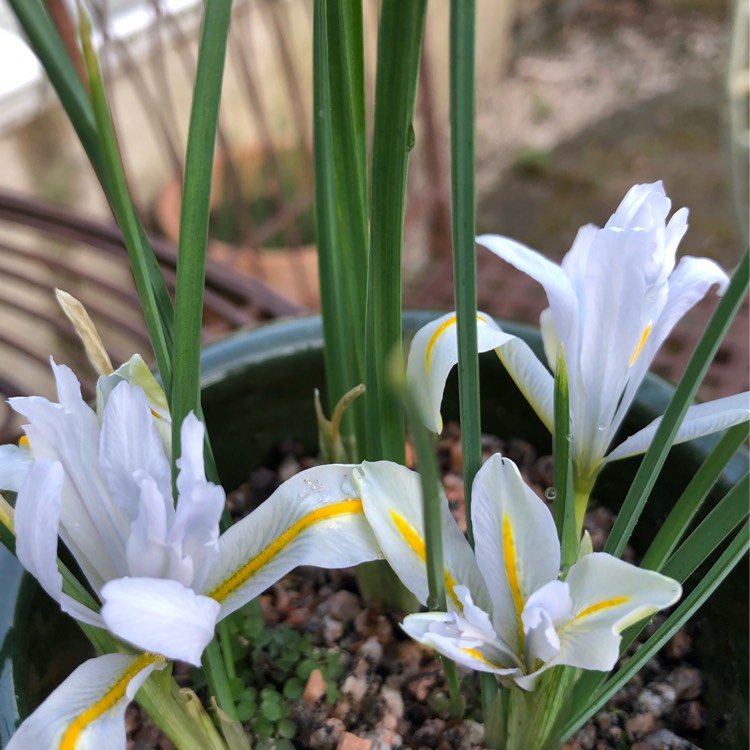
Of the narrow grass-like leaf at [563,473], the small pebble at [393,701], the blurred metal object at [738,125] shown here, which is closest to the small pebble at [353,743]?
the small pebble at [393,701]

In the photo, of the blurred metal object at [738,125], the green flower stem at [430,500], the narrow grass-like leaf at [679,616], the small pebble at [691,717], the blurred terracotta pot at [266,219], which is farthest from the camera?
the blurred terracotta pot at [266,219]

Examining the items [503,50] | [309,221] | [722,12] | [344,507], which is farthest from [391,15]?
[722,12]

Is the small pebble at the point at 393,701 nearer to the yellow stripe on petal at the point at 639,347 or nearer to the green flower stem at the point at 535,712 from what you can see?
the green flower stem at the point at 535,712

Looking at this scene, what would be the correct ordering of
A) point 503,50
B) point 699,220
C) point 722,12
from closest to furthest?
point 699,220 → point 503,50 → point 722,12

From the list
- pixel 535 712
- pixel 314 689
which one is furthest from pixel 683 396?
pixel 314 689

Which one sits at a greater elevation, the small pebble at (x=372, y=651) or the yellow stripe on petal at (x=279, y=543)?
the yellow stripe on petal at (x=279, y=543)

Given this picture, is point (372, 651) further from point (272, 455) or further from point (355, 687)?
point (272, 455)

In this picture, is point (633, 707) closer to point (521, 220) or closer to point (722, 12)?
point (521, 220)
